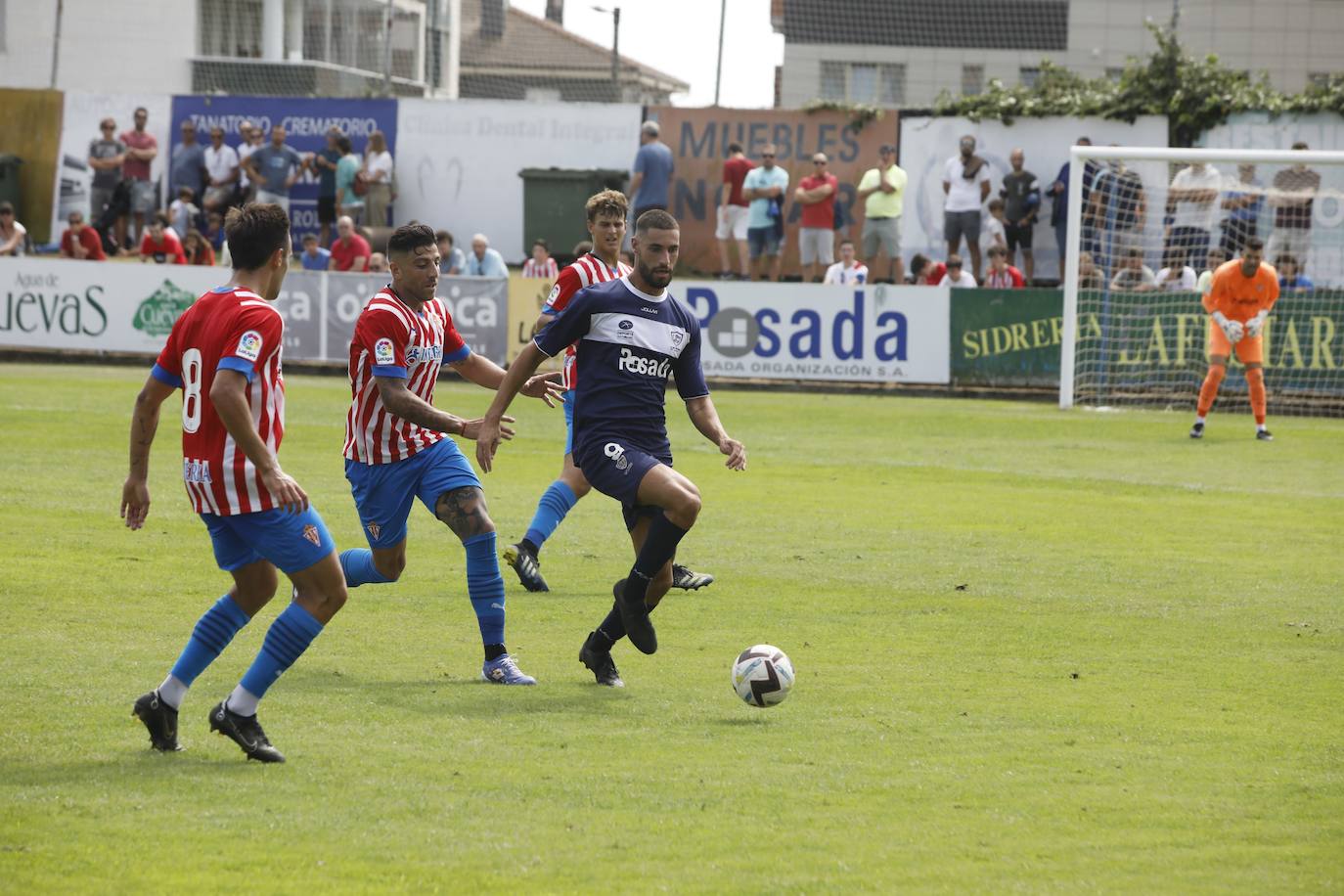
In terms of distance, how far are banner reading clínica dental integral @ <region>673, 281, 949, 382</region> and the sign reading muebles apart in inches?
129

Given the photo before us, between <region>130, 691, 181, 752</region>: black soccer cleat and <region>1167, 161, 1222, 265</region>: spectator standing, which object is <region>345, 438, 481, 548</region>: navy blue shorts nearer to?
<region>130, 691, 181, 752</region>: black soccer cleat

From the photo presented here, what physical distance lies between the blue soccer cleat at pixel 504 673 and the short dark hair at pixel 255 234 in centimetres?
228

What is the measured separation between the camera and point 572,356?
9.86m

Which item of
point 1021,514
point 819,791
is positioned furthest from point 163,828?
point 1021,514

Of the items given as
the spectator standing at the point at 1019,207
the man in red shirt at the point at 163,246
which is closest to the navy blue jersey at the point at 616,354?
the spectator standing at the point at 1019,207

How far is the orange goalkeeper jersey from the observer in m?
19.3

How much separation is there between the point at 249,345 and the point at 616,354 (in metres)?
2.19

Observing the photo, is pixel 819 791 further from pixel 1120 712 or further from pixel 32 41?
pixel 32 41

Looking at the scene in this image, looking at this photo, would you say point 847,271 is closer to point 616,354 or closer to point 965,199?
point 965,199

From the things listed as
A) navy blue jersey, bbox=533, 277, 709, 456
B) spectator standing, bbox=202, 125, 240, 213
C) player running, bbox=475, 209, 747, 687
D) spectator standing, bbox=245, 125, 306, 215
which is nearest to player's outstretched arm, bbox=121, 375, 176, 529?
player running, bbox=475, 209, 747, 687

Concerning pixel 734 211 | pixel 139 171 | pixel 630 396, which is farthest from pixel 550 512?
pixel 139 171

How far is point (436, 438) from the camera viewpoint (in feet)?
25.7

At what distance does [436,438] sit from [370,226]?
74.7 ft

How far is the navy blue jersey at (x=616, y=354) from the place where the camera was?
754cm
